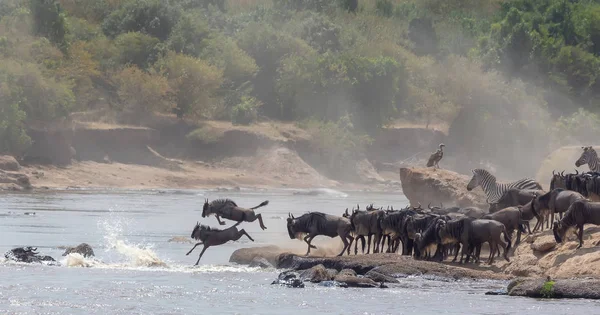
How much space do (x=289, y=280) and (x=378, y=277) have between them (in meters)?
1.56

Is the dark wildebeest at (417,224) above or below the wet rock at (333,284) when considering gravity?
above

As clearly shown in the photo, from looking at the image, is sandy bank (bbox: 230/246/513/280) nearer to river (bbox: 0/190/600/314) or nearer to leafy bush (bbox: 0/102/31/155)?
river (bbox: 0/190/600/314)

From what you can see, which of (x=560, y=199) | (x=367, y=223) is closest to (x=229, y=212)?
(x=367, y=223)

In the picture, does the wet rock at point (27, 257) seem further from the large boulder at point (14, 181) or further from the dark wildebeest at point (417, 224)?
the large boulder at point (14, 181)

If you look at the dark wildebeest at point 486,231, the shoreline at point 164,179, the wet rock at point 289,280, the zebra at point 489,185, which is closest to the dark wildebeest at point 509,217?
the dark wildebeest at point 486,231

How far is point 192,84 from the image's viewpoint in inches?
2788

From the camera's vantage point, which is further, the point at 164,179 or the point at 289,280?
the point at 164,179

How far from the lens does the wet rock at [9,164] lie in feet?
178

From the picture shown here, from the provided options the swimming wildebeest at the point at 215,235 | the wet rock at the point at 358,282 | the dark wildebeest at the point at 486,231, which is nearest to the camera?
the wet rock at the point at 358,282

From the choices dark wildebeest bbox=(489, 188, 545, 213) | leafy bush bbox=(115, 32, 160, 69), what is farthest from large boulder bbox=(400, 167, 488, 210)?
leafy bush bbox=(115, 32, 160, 69)

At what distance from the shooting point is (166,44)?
3066 inches

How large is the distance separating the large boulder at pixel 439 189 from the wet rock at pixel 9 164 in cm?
2509

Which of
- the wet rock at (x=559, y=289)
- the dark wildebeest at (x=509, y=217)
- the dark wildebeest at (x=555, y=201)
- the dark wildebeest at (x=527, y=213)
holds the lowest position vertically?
the wet rock at (x=559, y=289)

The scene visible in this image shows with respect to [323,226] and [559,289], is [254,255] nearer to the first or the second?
[323,226]
